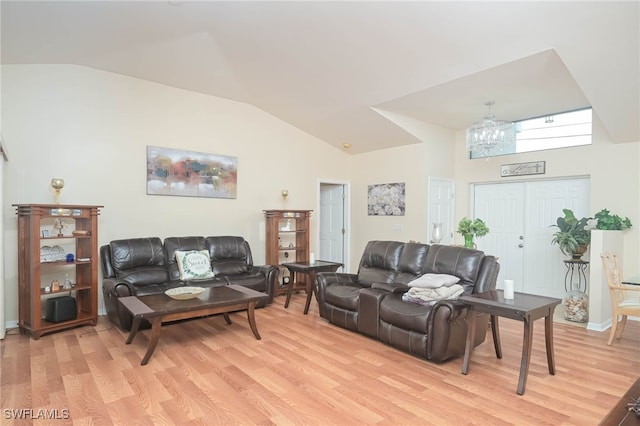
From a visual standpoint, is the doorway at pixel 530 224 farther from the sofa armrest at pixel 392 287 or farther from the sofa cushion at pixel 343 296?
the sofa cushion at pixel 343 296

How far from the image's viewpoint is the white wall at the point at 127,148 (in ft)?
13.6

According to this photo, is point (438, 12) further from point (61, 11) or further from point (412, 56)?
point (61, 11)

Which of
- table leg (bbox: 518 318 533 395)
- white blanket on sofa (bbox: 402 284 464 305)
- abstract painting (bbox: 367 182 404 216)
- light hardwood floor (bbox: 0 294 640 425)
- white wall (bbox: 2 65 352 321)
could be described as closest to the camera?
light hardwood floor (bbox: 0 294 640 425)

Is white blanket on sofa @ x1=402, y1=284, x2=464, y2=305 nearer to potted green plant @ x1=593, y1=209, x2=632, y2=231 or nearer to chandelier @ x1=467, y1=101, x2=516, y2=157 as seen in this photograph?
chandelier @ x1=467, y1=101, x2=516, y2=157

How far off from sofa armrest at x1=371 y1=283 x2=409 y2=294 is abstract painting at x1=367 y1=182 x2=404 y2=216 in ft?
8.10

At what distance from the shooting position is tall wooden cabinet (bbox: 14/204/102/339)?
12.2 feet

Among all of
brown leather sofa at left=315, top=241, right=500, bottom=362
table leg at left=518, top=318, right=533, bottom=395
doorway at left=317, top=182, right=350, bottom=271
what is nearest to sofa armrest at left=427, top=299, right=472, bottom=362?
brown leather sofa at left=315, top=241, right=500, bottom=362

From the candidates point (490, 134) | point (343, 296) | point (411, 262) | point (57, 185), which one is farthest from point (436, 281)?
point (57, 185)

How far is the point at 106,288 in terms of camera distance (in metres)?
4.05

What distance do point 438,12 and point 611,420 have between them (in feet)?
9.87

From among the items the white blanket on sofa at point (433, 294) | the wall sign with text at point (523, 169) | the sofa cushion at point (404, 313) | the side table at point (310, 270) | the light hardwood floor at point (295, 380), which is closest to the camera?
the light hardwood floor at point (295, 380)

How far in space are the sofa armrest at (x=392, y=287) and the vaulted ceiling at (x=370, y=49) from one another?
2.32 metres

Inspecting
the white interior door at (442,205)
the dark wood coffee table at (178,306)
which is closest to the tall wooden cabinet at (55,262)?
the dark wood coffee table at (178,306)

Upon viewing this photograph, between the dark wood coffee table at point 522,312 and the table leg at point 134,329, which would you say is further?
the table leg at point 134,329
